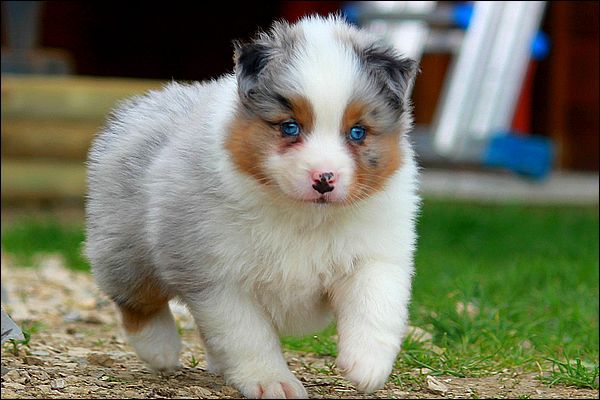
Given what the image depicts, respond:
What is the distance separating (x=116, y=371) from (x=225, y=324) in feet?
2.37

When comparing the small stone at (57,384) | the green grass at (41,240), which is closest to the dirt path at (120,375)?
the small stone at (57,384)

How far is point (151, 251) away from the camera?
11.7ft

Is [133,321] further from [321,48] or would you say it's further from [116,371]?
[321,48]

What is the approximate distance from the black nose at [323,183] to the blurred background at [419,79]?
291 centimetres

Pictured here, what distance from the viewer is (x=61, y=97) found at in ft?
31.0

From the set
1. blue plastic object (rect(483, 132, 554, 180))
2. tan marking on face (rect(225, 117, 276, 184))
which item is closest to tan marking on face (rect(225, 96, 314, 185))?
tan marking on face (rect(225, 117, 276, 184))

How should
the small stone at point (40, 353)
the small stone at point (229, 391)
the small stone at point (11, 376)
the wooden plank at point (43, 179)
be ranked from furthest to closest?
the wooden plank at point (43, 179), the small stone at point (40, 353), the small stone at point (229, 391), the small stone at point (11, 376)

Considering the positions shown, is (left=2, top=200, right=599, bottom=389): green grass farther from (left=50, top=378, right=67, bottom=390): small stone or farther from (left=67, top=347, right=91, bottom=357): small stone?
(left=50, top=378, right=67, bottom=390): small stone

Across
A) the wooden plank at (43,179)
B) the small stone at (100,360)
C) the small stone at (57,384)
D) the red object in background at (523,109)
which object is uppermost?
the small stone at (57,384)

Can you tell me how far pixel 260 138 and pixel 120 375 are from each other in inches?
39.4

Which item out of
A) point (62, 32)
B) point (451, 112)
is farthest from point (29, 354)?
point (62, 32)

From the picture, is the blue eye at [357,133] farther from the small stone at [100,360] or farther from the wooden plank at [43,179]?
the wooden plank at [43,179]

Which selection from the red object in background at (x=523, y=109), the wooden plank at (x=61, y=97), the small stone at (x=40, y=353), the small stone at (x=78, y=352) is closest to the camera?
the small stone at (x=40, y=353)

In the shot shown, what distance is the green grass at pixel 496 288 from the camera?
4.30 m
